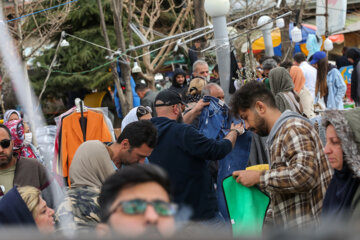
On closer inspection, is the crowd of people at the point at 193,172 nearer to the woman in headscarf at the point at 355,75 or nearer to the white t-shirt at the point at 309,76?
the white t-shirt at the point at 309,76

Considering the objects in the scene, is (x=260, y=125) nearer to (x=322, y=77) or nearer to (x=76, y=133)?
(x=76, y=133)

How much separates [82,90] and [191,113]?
58.8ft

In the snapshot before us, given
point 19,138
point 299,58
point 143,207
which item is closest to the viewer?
point 143,207

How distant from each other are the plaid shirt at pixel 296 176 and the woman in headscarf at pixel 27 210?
1392 mm

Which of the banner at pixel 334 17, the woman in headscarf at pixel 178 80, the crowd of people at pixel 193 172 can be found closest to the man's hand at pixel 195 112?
the crowd of people at pixel 193 172

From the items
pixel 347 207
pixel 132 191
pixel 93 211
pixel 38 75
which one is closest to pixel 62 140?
pixel 93 211

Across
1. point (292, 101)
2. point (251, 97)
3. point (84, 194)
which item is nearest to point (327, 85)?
point (292, 101)

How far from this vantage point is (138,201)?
1448 millimetres

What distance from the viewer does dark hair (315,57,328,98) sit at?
31.4 feet

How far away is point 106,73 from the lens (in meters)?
21.2

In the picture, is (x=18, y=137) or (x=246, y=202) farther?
(x=18, y=137)

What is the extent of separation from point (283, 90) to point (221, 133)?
Answer: 5.45ft

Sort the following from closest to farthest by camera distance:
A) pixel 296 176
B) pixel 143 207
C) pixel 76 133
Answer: pixel 143 207 → pixel 296 176 → pixel 76 133

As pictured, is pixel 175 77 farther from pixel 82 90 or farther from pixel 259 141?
pixel 82 90
